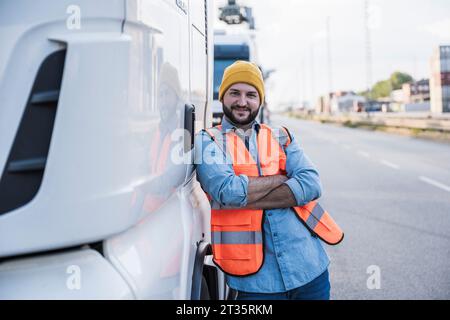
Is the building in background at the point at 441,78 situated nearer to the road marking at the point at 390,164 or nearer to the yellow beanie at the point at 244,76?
the road marking at the point at 390,164

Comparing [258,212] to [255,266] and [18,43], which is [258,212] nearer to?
[255,266]

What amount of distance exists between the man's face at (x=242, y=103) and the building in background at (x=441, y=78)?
178 feet

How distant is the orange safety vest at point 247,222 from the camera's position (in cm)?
190

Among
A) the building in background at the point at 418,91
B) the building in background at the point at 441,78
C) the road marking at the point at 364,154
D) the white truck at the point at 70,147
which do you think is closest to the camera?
the white truck at the point at 70,147

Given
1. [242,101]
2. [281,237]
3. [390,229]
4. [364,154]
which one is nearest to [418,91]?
[364,154]

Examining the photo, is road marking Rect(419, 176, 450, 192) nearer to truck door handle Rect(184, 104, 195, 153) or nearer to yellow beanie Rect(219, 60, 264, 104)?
yellow beanie Rect(219, 60, 264, 104)

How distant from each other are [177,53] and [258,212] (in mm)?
720

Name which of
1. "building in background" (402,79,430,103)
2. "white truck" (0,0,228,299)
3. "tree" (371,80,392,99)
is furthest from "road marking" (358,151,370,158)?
"tree" (371,80,392,99)

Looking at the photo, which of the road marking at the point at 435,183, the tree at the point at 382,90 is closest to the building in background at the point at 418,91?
the tree at the point at 382,90

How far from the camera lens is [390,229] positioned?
5.61 metres

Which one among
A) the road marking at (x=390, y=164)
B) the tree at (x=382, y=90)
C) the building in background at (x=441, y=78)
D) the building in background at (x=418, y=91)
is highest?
the tree at (x=382, y=90)

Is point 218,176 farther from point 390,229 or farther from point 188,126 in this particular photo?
point 390,229

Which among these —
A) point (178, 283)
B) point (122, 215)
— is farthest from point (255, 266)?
point (122, 215)

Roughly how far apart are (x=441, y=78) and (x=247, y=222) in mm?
56354
